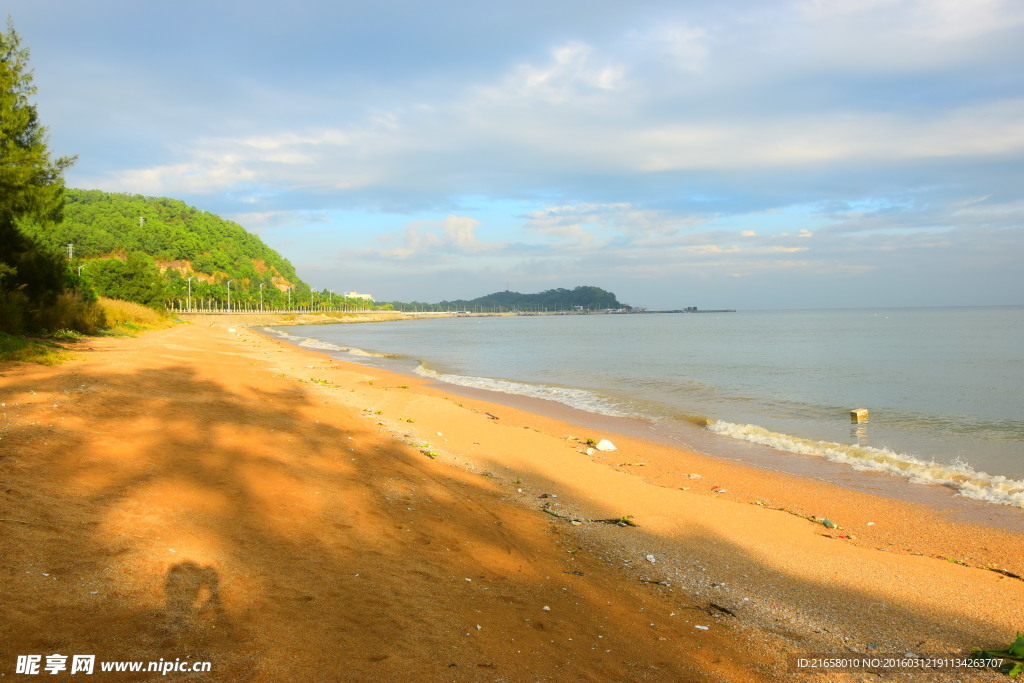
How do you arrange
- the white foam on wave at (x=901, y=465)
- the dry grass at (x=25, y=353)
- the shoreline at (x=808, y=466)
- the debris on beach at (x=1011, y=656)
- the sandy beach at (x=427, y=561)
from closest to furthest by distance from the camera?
1. the sandy beach at (x=427, y=561)
2. the debris on beach at (x=1011, y=656)
3. the shoreline at (x=808, y=466)
4. the white foam on wave at (x=901, y=465)
5. the dry grass at (x=25, y=353)

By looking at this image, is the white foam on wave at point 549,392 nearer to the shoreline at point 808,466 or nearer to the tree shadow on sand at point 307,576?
the shoreline at point 808,466

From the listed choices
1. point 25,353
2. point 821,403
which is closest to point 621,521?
point 25,353

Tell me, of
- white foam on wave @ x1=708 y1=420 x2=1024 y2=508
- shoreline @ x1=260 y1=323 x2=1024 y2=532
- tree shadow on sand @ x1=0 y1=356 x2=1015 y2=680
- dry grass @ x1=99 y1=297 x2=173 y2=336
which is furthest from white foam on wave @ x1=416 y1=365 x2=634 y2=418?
dry grass @ x1=99 y1=297 x2=173 y2=336

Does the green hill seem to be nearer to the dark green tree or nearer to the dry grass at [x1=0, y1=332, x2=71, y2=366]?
the dark green tree

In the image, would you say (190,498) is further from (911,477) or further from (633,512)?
(911,477)

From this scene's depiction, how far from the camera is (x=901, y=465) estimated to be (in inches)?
464

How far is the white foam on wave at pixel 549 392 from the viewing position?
765 inches

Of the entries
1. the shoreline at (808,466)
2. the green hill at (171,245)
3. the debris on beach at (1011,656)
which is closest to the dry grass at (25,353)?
the shoreline at (808,466)

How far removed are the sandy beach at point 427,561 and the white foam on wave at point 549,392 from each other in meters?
9.10

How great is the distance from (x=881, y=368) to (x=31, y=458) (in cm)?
3648

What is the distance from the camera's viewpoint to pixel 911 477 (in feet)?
36.0

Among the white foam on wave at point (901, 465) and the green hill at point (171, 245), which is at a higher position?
the green hill at point (171, 245)

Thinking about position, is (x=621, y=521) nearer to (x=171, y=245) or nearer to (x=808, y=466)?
(x=808, y=466)

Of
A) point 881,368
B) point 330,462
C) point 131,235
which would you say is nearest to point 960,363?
point 881,368
